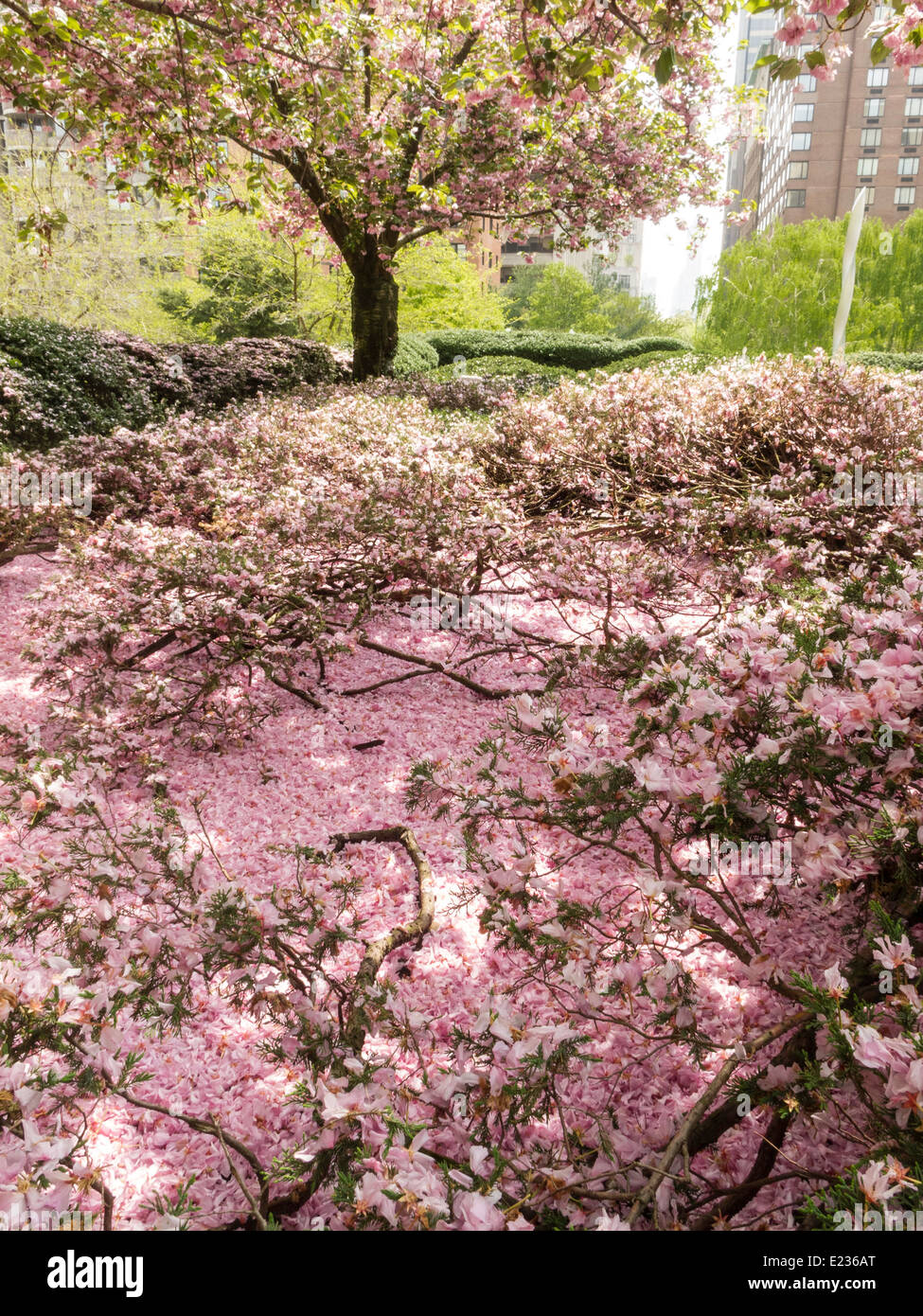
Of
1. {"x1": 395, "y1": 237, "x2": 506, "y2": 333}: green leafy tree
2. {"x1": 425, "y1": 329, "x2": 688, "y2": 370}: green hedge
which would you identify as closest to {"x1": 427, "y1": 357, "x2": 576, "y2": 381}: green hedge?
{"x1": 425, "y1": 329, "x2": 688, "y2": 370}: green hedge

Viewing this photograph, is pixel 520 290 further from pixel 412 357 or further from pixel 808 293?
pixel 412 357

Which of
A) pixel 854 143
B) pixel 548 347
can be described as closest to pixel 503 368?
pixel 548 347

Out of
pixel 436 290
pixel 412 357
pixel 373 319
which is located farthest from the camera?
pixel 436 290

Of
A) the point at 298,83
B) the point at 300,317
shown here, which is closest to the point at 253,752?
the point at 298,83

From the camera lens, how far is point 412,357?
16562mm

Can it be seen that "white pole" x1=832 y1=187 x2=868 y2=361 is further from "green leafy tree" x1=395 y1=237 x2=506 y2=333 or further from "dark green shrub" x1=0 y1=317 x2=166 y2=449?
"green leafy tree" x1=395 y1=237 x2=506 y2=333

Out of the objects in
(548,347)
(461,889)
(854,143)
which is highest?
(854,143)

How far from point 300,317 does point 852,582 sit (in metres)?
26.0

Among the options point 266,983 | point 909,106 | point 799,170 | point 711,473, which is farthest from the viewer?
point 799,170

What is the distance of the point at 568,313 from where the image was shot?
52969mm

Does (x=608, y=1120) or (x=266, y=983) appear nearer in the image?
(x=266, y=983)

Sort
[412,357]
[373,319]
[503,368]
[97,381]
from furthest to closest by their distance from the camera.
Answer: [503,368], [412,357], [373,319], [97,381]

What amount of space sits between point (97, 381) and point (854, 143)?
73.7 m
